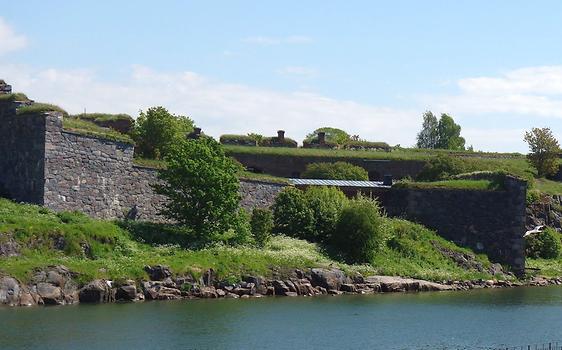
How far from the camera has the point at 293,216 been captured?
6656 cm

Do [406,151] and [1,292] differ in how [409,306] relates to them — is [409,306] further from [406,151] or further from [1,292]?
[406,151]

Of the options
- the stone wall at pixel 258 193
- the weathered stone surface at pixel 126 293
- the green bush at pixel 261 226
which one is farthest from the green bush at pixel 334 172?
the weathered stone surface at pixel 126 293

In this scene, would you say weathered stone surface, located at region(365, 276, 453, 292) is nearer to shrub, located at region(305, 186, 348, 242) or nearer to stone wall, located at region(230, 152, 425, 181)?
shrub, located at region(305, 186, 348, 242)

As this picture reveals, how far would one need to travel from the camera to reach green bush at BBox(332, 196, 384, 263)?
6378 centimetres

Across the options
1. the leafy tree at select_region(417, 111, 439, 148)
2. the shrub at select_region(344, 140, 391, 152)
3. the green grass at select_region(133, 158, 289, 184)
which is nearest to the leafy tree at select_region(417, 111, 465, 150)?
the leafy tree at select_region(417, 111, 439, 148)

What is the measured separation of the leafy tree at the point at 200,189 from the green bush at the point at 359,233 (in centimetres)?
729

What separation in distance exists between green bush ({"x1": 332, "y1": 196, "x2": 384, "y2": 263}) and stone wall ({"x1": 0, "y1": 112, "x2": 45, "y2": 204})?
18004mm

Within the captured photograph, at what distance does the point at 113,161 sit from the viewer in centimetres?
6278

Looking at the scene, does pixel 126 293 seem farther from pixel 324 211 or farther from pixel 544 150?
pixel 544 150

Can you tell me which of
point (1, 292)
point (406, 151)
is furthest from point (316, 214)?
point (406, 151)

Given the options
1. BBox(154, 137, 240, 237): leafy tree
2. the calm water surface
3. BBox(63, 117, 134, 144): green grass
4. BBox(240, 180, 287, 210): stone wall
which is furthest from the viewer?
BBox(240, 180, 287, 210): stone wall

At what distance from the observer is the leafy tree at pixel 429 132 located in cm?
14788

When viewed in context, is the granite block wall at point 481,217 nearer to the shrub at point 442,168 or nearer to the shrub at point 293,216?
the shrub at point 442,168

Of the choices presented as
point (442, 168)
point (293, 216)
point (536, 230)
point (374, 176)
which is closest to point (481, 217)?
point (536, 230)
